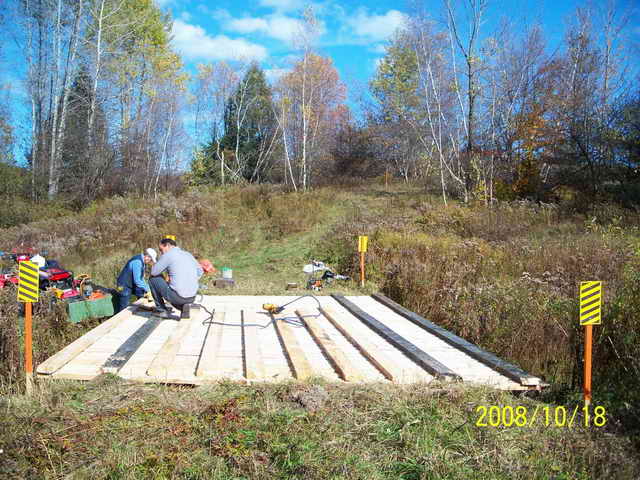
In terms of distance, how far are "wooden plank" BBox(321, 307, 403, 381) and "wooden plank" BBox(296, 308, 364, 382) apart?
26 cm

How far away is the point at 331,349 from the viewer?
5.20m

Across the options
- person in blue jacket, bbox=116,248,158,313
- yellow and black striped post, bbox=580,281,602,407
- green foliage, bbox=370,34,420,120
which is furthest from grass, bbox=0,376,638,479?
green foliage, bbox=370,34,420,120

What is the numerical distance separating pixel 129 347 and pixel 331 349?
2.22 m

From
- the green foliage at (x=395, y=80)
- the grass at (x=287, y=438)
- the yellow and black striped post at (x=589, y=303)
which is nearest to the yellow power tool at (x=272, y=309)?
the grass at (x=287, y=438)

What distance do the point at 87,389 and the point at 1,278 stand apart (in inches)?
227

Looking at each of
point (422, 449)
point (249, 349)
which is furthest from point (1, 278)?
point (422, 449)

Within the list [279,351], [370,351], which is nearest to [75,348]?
[279,351]

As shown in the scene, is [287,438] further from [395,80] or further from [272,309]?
[395,80]

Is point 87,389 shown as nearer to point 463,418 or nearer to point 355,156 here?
point 463,418

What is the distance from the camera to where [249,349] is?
5.14 metres

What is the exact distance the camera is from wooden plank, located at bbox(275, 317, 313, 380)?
4.46m

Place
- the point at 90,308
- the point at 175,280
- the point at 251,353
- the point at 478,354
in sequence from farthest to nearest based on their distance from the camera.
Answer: the point at 90,308, the point at 175,280, the point at 478,354, the point at 251,353

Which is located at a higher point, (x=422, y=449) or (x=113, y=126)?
(x=113, y=126)

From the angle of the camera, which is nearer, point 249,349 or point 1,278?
point 249,349
